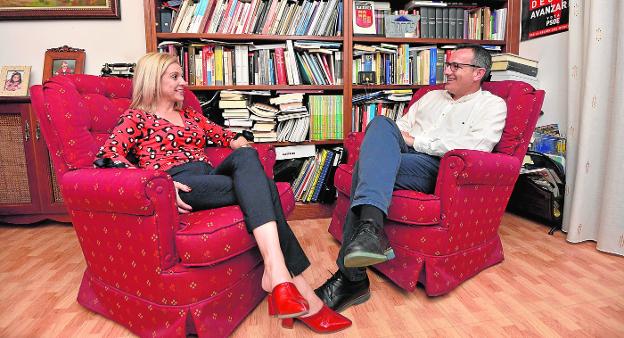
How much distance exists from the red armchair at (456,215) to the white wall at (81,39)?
212 centimetres

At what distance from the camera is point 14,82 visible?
2.60 m

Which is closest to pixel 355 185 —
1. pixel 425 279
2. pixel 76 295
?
pixel 425 279

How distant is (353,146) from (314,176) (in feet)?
1.96

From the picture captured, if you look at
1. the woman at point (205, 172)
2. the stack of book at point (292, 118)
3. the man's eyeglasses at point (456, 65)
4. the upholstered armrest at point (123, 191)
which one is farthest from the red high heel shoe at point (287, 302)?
the stack of book at point (292, 118)

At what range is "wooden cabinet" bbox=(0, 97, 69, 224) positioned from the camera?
244 centimetres

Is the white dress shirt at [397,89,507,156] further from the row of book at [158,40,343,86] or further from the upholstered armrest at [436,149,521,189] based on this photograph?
the row of book at [158,40,343,86]

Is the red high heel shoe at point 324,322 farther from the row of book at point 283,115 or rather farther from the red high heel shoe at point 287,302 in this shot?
the row of book at point 283,115

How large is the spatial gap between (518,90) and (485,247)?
75 centimetres

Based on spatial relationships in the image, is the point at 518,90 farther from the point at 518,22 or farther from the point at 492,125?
the point at 518,22

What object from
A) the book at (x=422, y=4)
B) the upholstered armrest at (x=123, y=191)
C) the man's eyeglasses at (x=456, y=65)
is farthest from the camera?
the book at (x=422, y=4)

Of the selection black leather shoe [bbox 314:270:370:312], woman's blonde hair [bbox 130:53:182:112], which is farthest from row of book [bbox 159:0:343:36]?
black leather shoe [bbox 314:270:370:312]

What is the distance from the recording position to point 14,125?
2.45m

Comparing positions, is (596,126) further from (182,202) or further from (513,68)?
(182,202)

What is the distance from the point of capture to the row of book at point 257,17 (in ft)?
8.13
